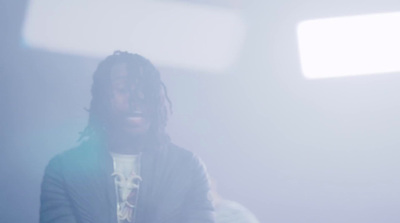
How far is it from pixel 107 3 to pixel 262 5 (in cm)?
67

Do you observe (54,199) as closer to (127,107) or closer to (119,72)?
(127,107)

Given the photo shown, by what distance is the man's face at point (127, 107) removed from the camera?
1938 millimetres

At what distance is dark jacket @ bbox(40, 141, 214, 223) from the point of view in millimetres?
1791

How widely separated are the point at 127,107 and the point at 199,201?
458mm

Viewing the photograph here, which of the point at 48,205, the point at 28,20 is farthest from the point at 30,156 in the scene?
the point at 28,20

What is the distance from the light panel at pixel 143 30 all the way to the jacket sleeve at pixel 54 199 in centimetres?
50

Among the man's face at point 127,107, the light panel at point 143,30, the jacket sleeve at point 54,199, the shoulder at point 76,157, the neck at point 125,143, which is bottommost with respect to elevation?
the jacket sleeve at point 54,199

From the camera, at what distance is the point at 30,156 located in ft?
6.30

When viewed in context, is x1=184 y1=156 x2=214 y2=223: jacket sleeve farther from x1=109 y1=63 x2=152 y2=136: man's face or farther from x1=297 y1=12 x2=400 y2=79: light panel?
x1=297 y1=12 x2=400 y2=79: light panel

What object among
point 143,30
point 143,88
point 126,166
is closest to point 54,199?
point 126,166

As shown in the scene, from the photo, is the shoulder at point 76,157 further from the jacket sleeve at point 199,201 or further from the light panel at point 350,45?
the light panel at point 350,45

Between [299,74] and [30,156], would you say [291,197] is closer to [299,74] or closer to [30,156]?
[299,74]

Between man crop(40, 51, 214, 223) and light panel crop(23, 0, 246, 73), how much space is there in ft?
0.30

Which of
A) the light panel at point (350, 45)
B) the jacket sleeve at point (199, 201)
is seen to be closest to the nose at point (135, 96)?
the jacket sleeve at point (199, 201)
